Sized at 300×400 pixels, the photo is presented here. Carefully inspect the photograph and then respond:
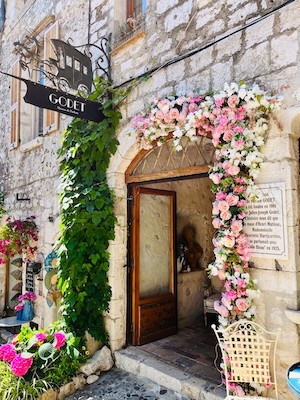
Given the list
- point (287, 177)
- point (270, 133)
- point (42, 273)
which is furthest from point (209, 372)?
point (42, 273)

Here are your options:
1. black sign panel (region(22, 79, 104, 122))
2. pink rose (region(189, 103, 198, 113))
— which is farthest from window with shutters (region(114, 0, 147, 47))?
pink rose (region(189, 103, 198, 113))

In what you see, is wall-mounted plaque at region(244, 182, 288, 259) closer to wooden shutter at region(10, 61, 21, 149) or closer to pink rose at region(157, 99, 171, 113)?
pink rose at region(157, 99, 171, 113)

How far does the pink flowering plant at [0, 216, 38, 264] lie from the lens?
5.46m

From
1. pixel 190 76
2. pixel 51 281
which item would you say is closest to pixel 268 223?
pixel 190 76

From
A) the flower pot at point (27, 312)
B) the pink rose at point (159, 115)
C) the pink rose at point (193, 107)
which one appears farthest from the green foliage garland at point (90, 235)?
the flower pot at point (27, 312)

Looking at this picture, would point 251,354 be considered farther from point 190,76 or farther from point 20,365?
point 190,76

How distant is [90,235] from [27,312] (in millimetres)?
2530

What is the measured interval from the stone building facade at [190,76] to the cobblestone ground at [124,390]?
442 mm

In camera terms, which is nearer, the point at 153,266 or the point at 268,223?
the point at 268,223

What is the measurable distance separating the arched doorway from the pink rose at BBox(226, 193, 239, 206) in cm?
62

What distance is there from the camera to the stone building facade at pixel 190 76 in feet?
8.25

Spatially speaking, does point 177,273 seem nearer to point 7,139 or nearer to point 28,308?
point 28,308

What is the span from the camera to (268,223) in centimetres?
256

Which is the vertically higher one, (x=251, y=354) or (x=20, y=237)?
(x=20, y=237)
